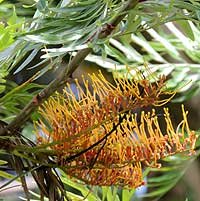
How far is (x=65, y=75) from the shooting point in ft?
0.97

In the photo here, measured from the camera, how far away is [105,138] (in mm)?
317

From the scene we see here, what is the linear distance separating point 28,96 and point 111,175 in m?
0.09

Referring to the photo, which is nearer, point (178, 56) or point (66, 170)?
point (66, 170)

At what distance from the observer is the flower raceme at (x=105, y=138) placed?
302mm

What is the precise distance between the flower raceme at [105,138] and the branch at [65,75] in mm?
20

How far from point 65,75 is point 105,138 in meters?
0.05

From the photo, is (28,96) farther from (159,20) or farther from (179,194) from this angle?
(179,194)

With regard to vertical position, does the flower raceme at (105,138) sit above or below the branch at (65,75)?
below

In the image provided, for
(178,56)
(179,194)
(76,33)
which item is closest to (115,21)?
(76,33)

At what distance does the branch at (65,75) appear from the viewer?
28cm

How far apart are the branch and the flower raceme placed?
2cm

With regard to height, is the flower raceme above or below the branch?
below

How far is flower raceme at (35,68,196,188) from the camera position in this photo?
30 centimetres

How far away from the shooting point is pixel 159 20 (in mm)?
297
